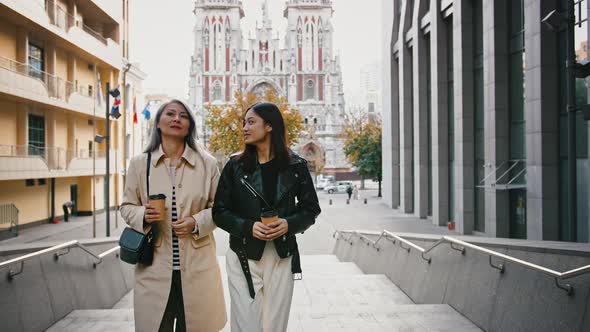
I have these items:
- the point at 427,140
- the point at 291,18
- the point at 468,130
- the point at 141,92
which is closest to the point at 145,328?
the point at 468,130

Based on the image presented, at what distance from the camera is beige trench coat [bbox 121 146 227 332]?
3854mm

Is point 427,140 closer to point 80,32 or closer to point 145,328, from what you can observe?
point 80,32

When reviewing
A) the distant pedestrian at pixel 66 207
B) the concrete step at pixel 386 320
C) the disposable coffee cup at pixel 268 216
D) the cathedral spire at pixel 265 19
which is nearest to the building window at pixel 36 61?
Result: the distant pedestrian at pixel 66 207

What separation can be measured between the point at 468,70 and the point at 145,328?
17.2 metres

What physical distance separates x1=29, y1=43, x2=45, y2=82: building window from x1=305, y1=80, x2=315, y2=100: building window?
60991 mm

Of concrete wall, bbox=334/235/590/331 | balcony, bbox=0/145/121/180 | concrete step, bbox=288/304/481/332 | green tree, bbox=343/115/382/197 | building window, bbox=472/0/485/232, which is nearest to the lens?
concrete wall, bbox=334/235/590/331

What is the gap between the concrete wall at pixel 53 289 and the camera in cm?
513

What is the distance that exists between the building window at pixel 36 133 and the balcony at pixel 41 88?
3.58 feet

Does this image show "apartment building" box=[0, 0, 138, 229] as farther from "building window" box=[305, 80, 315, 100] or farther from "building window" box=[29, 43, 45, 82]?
"building window" box=[305, 80, 315, 100]

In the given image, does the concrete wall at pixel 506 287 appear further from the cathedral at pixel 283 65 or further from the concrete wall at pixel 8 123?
the cathedral at pixel 283 65

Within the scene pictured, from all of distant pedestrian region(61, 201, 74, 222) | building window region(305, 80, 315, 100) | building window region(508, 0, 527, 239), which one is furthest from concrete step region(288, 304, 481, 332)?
building window region(305, 80, 315, 100)

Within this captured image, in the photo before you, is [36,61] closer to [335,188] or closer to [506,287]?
[506,287]

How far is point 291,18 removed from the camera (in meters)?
82.2

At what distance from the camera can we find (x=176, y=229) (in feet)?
12.5
